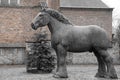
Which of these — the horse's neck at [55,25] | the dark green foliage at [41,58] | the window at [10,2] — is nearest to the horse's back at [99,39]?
the horse's neck at [55,25]

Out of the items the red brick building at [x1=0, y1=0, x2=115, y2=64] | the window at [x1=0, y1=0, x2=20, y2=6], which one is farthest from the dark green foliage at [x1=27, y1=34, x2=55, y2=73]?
the window at [x1=0, y1=0, x2=20, y2=6]

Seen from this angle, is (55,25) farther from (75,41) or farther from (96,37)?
(96,37)

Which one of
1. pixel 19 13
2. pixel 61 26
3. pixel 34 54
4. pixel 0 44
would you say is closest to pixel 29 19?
pixel 19 13

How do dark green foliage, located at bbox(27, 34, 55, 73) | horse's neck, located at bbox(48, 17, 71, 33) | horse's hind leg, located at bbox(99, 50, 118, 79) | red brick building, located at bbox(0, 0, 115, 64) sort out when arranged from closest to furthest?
horse's hind leg, located at bbox(99, 50, 118, 79) → horse's neck, located at bbox(48, 17, 71, 33) → dark green foliage, located at bbox(27, 34, 55, 73) → red brick building, located at bbox(0, 0, 115, 64)

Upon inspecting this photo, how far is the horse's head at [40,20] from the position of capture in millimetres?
9617

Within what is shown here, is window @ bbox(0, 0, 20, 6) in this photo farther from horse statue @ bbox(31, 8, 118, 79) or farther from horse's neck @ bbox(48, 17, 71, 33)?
horse statue @ bbox(31, 8, 118, 79)

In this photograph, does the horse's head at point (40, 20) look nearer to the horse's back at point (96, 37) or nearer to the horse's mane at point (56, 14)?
the horse's mane at point (56, 14)

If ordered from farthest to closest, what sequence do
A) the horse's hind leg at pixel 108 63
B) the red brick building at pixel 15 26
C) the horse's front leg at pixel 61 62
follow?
the red brick building at pixel 15 26 → the horse's hind leg at pixel 108 63 → the horse's front leg at pixel 61 62

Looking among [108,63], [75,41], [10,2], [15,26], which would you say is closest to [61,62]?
[75,41]

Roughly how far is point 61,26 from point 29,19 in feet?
40.0

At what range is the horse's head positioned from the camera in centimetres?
962

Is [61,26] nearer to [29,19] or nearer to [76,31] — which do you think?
[76,31]

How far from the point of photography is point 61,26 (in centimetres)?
988

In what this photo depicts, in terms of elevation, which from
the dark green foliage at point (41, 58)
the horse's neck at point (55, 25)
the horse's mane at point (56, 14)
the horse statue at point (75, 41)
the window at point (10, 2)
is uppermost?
→ the window at point (10, 2)
